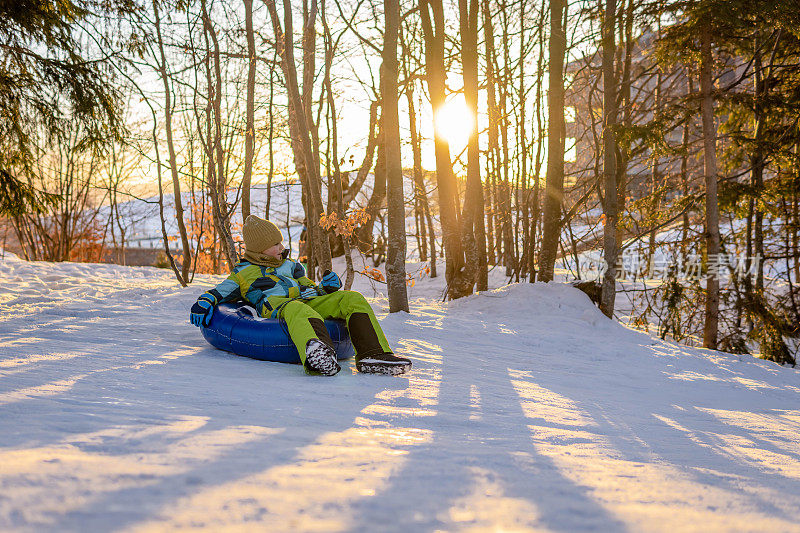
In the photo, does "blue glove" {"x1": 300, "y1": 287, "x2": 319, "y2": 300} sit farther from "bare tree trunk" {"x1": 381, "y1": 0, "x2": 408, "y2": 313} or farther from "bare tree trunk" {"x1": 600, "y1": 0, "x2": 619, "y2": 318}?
"bare tree trunk" {"x1": 600, "y1": 0, "x2": 619, "y2": 318}

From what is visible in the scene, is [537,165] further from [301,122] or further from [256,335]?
[256,335]

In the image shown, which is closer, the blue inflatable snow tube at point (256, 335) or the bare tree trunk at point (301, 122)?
the blue inflatable snow tube at point (256, 335)

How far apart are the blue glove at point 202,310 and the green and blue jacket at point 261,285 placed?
0.39 ft

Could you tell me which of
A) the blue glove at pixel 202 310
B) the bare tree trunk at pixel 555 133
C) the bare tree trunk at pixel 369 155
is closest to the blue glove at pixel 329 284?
the blue glove at pixel 202 310

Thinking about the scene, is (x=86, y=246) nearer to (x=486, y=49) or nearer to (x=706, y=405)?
(x=486, y=49)

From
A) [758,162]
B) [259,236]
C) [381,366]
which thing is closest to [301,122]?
[259,236]

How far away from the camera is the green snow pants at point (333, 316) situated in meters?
3.16

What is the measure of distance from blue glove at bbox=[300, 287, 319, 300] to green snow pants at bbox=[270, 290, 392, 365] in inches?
2.1

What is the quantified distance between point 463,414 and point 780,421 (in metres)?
1.99

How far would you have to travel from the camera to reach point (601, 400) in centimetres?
309

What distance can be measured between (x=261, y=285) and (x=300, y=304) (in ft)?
2.12

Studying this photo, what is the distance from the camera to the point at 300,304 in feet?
11.0

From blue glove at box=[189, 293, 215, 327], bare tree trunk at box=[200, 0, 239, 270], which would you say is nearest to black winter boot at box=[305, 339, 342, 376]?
blue glove at box=[189, 293, 215, 327]

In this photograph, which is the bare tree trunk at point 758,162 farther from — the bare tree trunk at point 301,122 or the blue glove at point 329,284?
the blue glove at point 329,284
